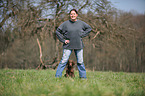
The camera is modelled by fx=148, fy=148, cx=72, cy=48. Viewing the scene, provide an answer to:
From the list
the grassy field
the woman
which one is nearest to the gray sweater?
the woman

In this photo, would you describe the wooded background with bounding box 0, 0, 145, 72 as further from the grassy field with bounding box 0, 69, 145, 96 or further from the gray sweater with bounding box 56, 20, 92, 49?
the grassy field with bounding box 0, 69, 145, 96

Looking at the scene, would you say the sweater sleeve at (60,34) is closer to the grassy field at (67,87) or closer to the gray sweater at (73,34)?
the gray sweater at (73,34)

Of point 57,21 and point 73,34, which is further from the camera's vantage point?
point 57,21

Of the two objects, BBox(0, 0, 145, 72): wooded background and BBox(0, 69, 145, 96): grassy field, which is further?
BBox(0, 0, 145, 72): wooded background

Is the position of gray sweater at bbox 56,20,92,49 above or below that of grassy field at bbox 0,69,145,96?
above

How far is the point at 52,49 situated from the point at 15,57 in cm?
609

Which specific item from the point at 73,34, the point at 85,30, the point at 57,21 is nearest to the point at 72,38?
the point at 73,34

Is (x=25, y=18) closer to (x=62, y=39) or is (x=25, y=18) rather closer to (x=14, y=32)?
(x=14, y=32)

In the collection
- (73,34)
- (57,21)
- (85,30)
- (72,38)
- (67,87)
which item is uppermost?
(57,21)

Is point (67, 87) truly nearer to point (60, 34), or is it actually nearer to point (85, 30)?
point (60, 34)

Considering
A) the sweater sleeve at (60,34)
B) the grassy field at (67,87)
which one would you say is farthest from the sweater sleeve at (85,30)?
the grassy field at (67,87)

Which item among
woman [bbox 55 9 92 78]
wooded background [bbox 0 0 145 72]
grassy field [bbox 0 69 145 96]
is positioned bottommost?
grassy field [bbox 0 69 145 96]

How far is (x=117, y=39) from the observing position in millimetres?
10734

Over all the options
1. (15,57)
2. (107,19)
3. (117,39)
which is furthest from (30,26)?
(15,57)
